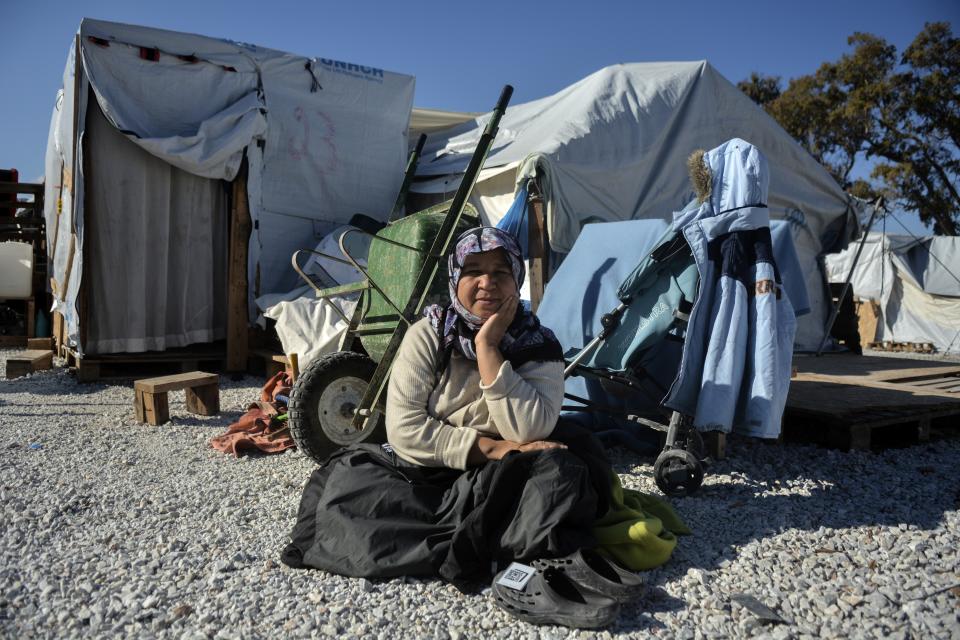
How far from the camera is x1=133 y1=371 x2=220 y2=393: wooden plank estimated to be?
4.87 meters

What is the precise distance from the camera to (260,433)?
430 centimetres

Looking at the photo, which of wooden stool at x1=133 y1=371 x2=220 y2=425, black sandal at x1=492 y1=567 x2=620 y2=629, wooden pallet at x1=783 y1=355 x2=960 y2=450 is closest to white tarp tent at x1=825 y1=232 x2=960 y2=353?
wooden pallet at x1=783 y1=355 x2=960 y2=450

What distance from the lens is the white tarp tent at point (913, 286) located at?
13406mm

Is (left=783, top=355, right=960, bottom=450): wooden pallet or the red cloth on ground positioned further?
the red cloth on ground

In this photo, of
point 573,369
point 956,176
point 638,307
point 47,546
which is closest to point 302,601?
point 47,546

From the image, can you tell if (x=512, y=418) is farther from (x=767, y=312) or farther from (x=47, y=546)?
(x=47, y=546)

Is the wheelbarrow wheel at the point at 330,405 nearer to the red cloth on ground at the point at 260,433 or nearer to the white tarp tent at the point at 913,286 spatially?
the red cloth on ground at the point at 260,433

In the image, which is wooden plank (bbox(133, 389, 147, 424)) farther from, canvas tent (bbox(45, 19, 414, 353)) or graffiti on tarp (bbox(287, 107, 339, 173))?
graffiti on tarp (bbox(287, 107, 339, 173))

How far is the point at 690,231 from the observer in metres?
3.39

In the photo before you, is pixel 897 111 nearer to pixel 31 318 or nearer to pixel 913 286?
pixel 913 286

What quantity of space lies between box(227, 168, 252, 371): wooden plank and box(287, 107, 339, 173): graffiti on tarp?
74 centimetres

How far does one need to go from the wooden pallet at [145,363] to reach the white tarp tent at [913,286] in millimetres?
12146

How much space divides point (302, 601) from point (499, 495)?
2.36 feet

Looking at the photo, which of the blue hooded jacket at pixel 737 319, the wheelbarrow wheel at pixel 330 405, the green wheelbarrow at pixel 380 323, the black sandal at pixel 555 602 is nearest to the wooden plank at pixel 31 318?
the green wheelbarrow at pixel 380 323
